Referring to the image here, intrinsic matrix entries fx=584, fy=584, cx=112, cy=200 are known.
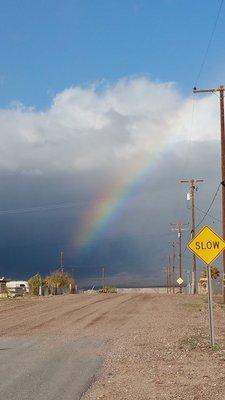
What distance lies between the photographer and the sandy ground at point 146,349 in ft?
32.8

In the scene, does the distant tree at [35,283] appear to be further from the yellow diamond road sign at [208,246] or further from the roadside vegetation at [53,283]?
the yellow diamond road sign at [208,246]

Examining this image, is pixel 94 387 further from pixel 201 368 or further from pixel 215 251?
pixel 215 251

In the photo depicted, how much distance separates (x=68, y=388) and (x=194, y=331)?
416 inches

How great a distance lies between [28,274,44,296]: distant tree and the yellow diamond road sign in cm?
5441

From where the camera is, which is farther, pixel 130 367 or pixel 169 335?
pixel 169 335

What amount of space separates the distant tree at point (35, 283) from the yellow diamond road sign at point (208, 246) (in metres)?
54.4

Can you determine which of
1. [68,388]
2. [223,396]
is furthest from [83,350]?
[223,396]

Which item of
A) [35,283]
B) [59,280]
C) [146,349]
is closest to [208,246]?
[146,349]

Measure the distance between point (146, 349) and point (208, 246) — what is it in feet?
10.6

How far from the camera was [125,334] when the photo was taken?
1967 centimetres

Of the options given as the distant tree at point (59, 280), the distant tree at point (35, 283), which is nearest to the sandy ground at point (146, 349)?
the distant tree at point (35, 283)

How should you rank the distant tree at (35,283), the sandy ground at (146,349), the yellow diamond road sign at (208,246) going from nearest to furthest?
1. the sandy ground at (146,349)
2. the yellow diamond road sign at (208,246)
3. the distant tree at (35,283)

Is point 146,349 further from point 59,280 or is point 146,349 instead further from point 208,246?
point 59,280

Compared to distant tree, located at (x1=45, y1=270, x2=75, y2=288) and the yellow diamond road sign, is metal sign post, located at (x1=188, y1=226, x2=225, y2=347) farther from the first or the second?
distant tree, located at (x1=45, y1=270, x2=75, y2=288)
